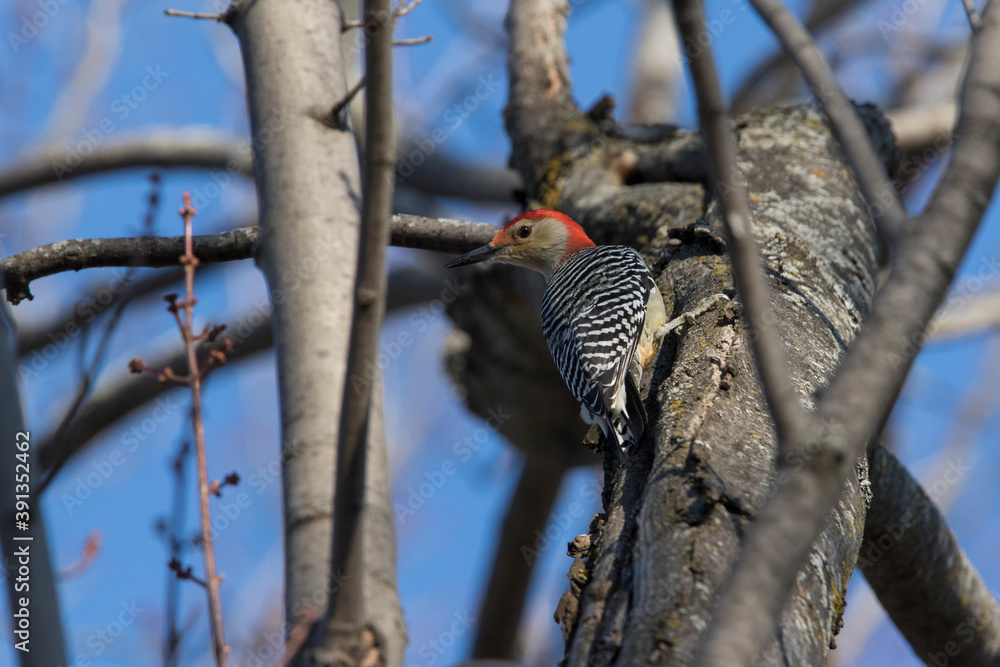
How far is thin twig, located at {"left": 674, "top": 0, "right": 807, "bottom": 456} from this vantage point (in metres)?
1.42

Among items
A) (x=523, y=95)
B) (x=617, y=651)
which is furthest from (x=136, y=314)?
(x=617, y=651)

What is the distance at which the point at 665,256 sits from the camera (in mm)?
4332

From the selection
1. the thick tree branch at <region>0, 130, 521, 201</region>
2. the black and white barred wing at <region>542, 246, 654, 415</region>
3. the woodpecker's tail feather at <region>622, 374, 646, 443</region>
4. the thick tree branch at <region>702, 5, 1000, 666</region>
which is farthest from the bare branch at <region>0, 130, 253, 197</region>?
the thick tree branch at <region>702, 5, 1000, 666</region>

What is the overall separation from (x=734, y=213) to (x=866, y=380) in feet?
1.13

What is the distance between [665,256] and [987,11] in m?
2.58

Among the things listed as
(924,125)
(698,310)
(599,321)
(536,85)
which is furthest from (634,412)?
(924,125)

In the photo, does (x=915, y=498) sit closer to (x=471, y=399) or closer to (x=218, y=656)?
(x=218, y=656)

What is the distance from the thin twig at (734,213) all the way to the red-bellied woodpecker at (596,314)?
1.62 m

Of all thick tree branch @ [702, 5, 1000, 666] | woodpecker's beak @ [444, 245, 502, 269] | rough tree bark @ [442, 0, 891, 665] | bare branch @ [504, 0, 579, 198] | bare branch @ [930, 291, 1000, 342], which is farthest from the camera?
bare branch @ [930, 291, 1000, 342]

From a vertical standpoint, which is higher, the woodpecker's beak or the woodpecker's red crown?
the woodpecker's red crown

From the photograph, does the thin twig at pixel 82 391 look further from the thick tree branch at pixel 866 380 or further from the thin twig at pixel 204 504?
the thick tree branch at pixel 866 380

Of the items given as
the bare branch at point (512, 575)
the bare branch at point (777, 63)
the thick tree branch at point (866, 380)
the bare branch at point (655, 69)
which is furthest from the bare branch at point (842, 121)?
the bare branch at point (655, 69)

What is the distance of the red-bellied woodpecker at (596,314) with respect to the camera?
352 cm

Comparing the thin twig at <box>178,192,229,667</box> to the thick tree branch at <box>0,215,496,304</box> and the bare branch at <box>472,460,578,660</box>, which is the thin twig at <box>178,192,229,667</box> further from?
the bare branch at <box>472,460,578,660</box>
